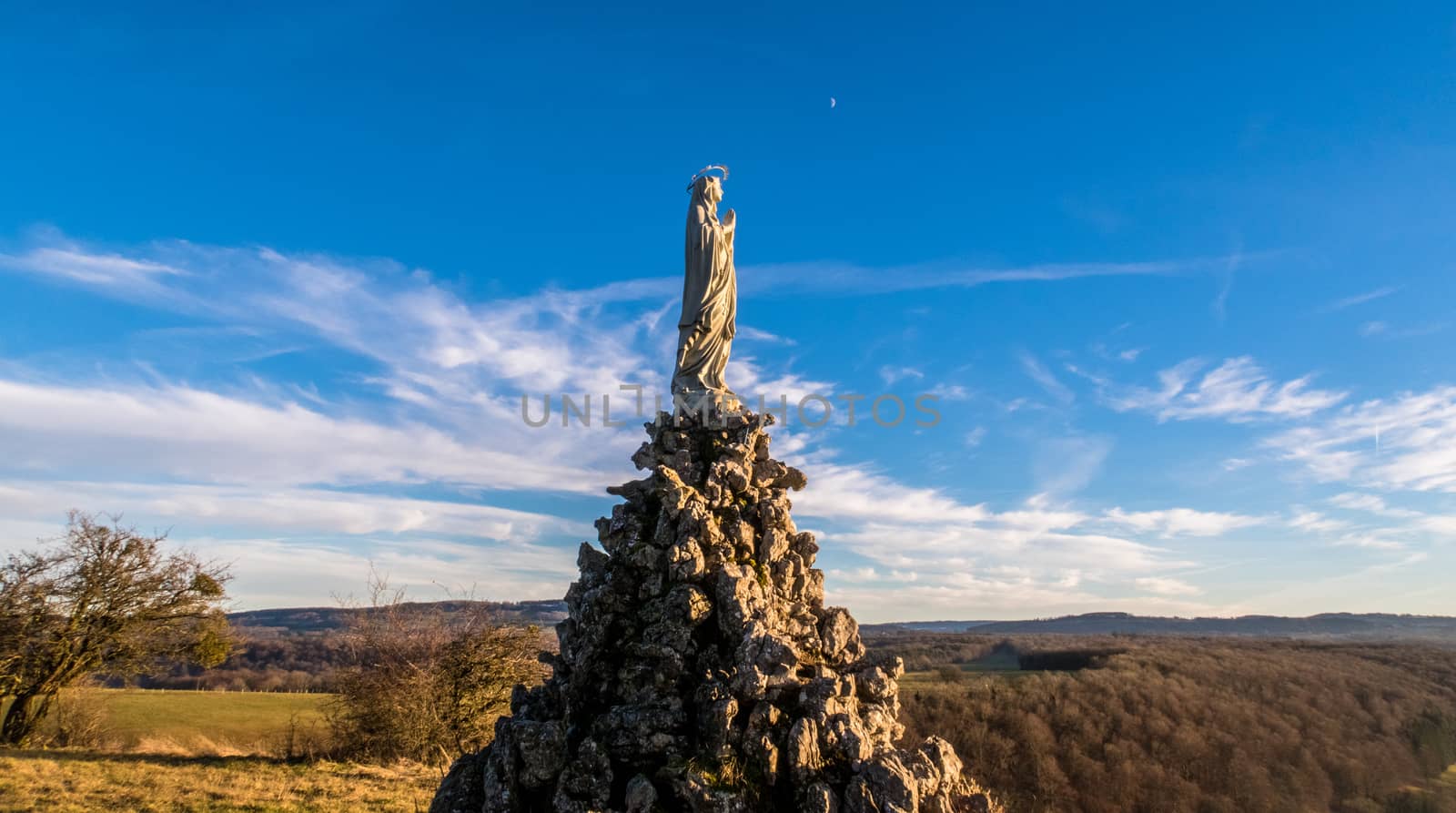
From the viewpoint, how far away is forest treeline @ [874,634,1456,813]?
37.1 meters

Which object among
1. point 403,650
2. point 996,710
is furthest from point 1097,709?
point 403,650

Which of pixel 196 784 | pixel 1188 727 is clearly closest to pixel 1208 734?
pixel 1188 727

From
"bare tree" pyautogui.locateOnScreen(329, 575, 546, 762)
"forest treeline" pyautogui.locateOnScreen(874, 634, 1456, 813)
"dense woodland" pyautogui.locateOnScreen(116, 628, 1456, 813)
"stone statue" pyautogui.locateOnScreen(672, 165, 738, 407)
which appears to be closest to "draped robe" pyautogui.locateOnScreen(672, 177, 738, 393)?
"stone statue" pyautogui.locateOnScreen(672, 165, 738, 407)

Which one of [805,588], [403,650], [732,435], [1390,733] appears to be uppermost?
[732,435]

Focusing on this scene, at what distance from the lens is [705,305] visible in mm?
12102

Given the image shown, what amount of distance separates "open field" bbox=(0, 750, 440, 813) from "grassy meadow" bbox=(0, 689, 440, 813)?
21 millimetres

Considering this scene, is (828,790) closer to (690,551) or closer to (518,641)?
(690,551)

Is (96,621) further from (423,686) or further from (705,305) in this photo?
(705,305)

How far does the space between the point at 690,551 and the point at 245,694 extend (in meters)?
40.2

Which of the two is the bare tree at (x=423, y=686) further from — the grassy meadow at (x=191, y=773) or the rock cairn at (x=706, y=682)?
the rock cairn at (x=706, y=682)

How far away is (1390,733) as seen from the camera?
136ft

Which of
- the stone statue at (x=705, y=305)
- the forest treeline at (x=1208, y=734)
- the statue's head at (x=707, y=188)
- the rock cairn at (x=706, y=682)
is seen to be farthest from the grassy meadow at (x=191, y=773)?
the forest treeline at (x=1208, y=734)

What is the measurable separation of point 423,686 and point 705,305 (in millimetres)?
15946

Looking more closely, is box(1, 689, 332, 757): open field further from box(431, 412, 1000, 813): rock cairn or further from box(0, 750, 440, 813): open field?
box(431, 412, 1000, 813): rock cairn
